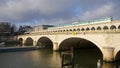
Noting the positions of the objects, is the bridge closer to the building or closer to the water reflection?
the water reflection

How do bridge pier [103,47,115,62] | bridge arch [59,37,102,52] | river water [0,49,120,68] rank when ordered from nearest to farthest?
river water [0,49,120,68], bridge pier [103,47,115,62], bridge arch [59,37,102,52]

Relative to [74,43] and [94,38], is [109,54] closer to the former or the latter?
[94,38]

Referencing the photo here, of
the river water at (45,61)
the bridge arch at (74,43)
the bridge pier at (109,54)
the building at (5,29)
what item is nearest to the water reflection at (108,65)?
the river water at (45,61)

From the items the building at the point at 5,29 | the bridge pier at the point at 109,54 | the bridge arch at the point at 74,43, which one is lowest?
the bridge pier at the point at 109,54

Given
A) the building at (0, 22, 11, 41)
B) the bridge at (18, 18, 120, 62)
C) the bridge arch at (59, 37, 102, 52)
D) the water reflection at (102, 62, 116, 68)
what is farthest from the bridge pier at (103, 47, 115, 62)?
the building at (0, 22, 11, 41)

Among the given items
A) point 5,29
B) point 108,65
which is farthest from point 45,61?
point 5,29

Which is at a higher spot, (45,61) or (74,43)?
(74,43)

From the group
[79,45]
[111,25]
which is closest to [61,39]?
[79,45]

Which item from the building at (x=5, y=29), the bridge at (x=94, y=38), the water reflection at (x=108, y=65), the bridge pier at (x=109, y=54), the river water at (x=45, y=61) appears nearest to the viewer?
the water reflection at (x=108, y=65)

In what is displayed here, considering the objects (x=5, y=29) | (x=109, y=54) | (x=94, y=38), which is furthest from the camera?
(x=5, y=29)

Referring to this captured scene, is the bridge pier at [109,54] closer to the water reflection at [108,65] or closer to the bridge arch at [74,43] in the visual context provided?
the water reflection at [108,65]

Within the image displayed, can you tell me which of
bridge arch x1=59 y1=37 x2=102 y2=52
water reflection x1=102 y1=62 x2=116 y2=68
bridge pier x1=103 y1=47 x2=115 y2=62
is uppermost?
bridge arch x1=59 y1=37 x2=102 y2=52

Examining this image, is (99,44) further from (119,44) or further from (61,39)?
(61,39)

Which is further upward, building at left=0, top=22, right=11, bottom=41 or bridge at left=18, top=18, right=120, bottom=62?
building at left=0, top=22, right=11, bottom=41
